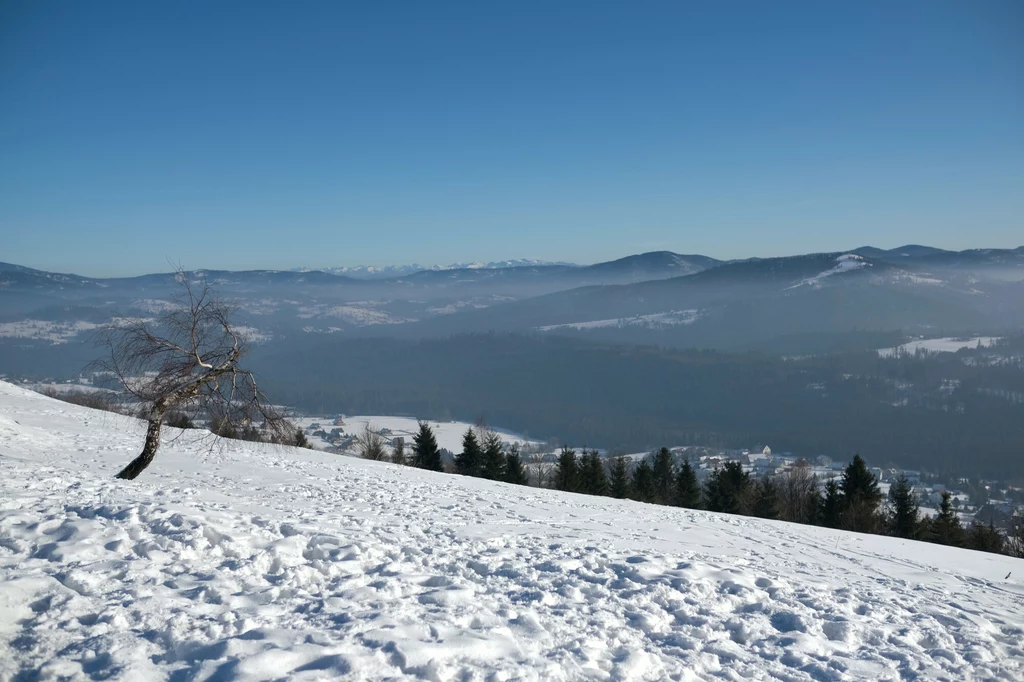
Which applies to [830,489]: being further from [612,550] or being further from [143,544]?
[143,544]

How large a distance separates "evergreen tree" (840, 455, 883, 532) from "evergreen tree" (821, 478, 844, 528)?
0.36m

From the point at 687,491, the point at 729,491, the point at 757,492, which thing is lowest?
the point at 687,491

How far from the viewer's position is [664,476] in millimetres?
44719

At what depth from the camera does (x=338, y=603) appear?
19.7 ft

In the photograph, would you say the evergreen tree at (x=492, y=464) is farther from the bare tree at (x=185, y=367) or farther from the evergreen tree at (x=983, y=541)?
the evergreen tree at (x=983, y=541)

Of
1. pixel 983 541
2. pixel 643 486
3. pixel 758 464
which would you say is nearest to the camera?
pixel 983 541

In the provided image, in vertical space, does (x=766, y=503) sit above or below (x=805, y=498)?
above

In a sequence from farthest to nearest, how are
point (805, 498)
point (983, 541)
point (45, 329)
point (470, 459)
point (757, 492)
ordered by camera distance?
1. point (45, 329)
2. point (805, 498)
3. point (470, 459)
4. point (757, 492)
5. point (983, 541)

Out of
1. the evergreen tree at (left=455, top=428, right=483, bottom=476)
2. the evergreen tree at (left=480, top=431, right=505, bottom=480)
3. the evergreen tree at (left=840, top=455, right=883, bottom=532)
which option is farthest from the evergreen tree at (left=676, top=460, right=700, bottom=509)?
the evergreen tree at (left=455, top=428, right=483, bottom=476)

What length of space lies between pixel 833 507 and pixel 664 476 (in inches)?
559

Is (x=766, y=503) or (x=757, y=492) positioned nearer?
(x=766, y=503)

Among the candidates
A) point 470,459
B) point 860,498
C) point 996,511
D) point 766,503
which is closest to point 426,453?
point 470,459

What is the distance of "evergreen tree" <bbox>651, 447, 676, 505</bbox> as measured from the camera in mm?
42269

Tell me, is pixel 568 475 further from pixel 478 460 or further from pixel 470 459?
pixel 470 459
